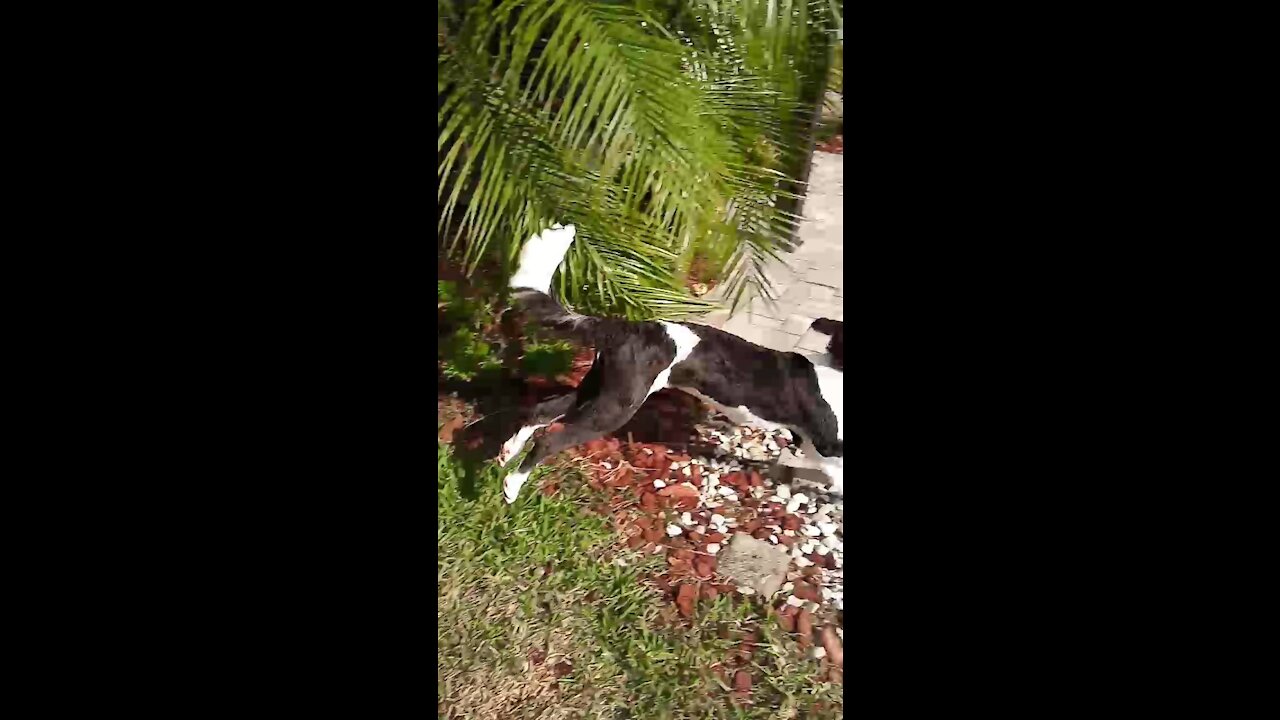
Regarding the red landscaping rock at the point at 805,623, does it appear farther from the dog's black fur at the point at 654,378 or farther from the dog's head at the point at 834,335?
the dog's head at the point at 834,335

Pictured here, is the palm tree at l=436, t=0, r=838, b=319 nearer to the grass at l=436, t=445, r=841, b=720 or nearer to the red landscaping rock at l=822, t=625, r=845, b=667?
the grass at l=436, t=445, r=841, b=720

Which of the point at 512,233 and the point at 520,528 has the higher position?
the point at 512,233

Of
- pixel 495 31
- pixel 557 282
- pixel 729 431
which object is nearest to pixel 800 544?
pixel 729 431

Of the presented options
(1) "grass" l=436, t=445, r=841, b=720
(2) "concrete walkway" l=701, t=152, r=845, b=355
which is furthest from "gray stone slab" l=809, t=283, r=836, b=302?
(1) "grass" l=436, t=445, r=841, b=720

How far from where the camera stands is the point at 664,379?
5.81ft

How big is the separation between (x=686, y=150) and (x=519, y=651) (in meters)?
1.08

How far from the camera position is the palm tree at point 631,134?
5.52 feet

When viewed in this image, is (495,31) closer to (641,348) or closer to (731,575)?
(641,348)

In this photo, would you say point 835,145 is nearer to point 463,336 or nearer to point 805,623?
point 463,336

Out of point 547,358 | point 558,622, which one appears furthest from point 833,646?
point 547,358

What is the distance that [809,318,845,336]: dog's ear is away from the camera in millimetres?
1696

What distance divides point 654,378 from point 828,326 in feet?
1.19

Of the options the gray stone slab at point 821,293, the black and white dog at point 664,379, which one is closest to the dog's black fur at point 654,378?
the black and white dog at point 664,379

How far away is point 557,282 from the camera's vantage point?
5.79 ft
